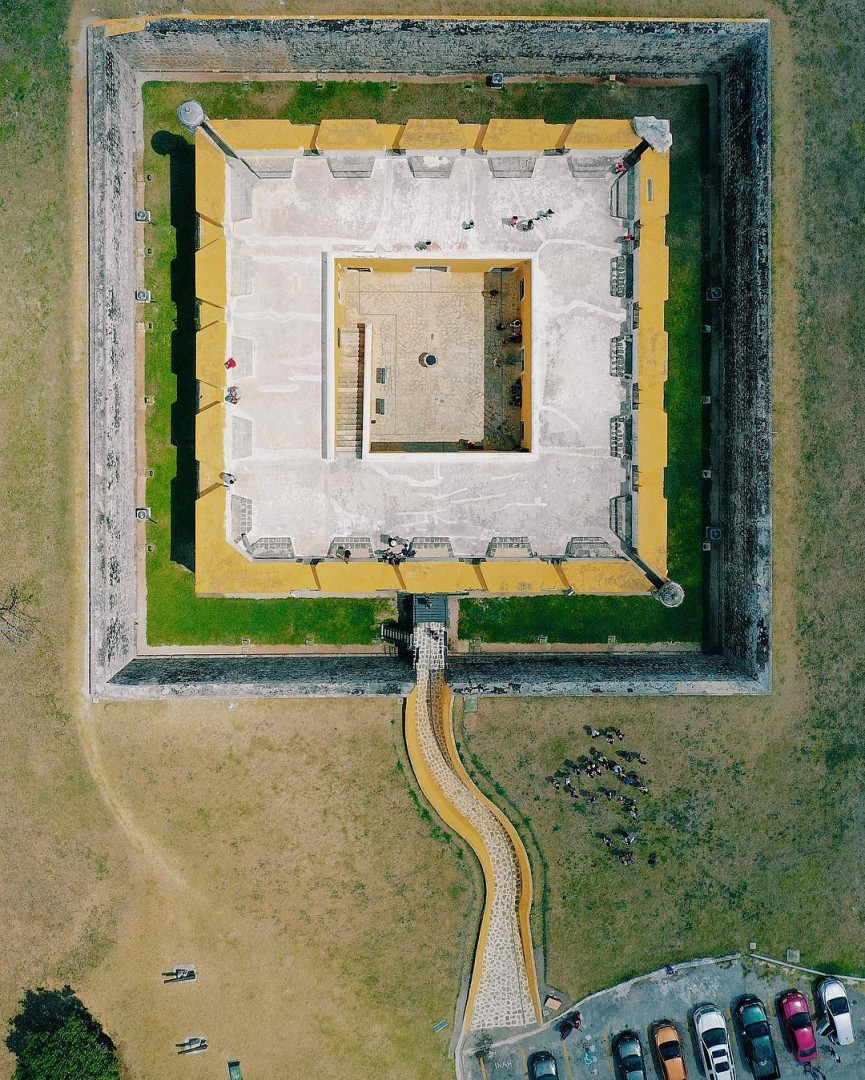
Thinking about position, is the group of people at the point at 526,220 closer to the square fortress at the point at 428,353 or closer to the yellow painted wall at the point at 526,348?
the square fortress at the point at 428,353

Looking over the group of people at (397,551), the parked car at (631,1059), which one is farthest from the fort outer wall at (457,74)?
the parked car at (631,1059)

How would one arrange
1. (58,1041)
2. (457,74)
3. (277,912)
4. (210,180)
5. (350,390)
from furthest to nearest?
(350,390), (457,74), (277,912), (210,180), (58,1041)

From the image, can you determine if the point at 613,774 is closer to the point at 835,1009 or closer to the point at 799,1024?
the point at 799,1024

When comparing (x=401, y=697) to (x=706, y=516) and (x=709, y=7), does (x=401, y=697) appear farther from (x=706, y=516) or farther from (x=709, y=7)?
(x=709, y=7)

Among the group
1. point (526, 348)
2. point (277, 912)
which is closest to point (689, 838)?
point (277, 912)

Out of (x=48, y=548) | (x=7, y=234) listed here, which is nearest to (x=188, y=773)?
(x=48, y=548)

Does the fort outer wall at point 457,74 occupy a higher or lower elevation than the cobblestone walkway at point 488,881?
higher
